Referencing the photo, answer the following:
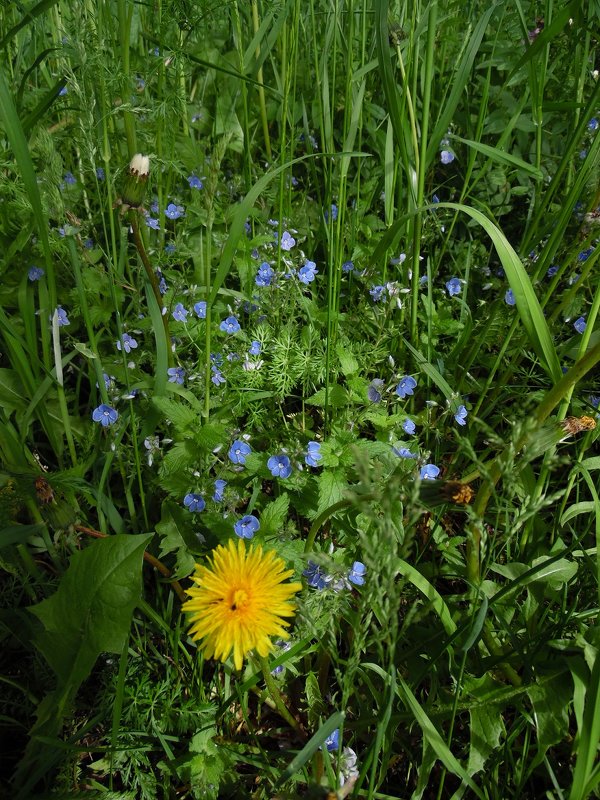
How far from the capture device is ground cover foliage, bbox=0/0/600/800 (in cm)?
123

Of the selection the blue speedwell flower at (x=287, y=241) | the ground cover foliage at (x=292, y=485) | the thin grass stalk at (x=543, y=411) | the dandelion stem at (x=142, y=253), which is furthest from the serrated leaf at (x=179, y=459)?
the blue speedwell flower at (x=287, y=241)

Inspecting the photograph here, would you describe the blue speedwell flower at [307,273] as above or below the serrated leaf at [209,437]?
above

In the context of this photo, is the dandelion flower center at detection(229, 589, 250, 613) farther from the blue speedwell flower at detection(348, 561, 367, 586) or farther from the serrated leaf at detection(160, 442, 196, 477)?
the serrated leaf at detection(160, 442, 196, 477)

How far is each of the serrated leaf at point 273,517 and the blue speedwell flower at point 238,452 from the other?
182mm

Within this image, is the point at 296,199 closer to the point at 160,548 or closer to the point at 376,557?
the point at 160,548

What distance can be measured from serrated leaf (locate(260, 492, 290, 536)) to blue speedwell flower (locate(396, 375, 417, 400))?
1.59ft

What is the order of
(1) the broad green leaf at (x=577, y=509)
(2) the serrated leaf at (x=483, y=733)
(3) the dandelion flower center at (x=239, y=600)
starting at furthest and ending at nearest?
1. (1) the broad green leaf at (x=577, y=509)
2. (2) the serrated leaf at (x=483, y=733)
3. (3) the dandelion flower center at (x=239, y=600)

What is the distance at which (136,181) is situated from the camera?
132cm

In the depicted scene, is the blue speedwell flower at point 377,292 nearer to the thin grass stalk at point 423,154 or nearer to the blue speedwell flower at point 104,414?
the thin grass stalk at point 423,154

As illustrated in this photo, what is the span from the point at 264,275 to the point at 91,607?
1.12 m

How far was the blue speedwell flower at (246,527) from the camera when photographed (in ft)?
4.78

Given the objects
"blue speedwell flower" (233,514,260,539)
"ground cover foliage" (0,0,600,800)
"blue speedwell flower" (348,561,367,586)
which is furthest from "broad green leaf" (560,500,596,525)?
"blue speedwell flower" (233,514,260,539)

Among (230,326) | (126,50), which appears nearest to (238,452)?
(230,326)

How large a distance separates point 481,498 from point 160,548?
2.54 feet
